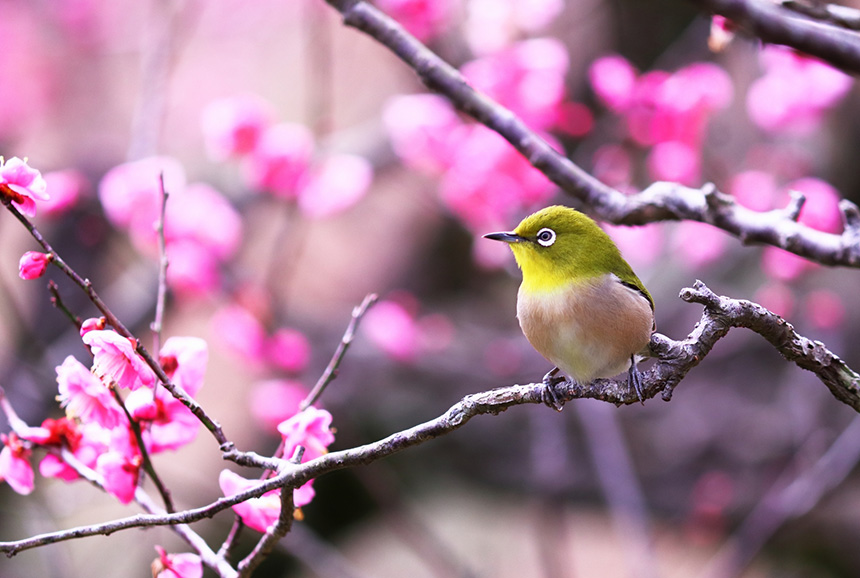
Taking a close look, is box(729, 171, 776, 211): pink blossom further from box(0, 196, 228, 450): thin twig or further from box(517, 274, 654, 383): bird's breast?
box(0, 196, 228, 450): thin twig

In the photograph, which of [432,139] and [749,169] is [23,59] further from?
[749,169]

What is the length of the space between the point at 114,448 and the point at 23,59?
5.43 m

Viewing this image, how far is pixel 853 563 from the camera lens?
329cm

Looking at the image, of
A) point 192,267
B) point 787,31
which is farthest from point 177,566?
point 192,267

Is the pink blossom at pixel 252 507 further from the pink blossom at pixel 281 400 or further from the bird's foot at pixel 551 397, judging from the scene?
the pink blossom at pixel 281 400

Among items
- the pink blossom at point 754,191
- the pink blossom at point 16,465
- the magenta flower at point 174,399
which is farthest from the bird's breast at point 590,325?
the pink blossom at point 754,191

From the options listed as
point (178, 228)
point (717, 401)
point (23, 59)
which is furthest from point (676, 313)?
point (23, 59)

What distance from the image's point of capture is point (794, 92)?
9.38 feet

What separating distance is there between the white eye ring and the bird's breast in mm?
111

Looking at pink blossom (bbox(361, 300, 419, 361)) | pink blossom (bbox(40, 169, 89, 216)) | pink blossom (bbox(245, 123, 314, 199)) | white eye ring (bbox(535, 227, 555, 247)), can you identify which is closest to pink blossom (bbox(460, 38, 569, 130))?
pink blossom (bbox(245, 123, 314, 199))

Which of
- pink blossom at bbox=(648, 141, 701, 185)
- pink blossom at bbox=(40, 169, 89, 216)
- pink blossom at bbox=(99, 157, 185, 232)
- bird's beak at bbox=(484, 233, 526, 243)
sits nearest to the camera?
bird's beak at bbox=(484, 233, 526, 243)

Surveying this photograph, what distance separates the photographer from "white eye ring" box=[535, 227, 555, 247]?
1333mm

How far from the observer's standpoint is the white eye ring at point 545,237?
1.33 meters

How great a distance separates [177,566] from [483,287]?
A: 384 cm
